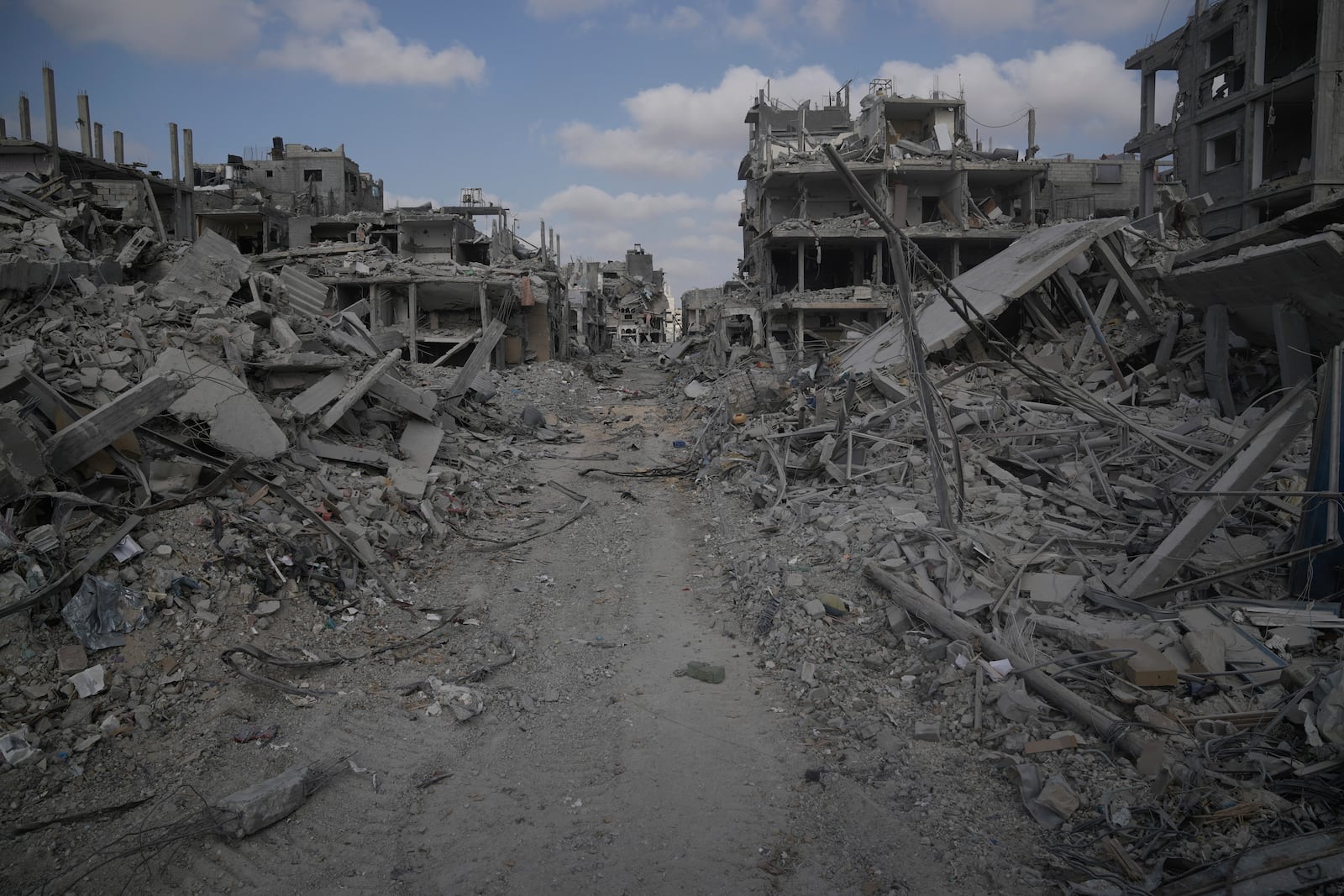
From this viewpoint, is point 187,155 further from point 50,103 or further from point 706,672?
point 706,672

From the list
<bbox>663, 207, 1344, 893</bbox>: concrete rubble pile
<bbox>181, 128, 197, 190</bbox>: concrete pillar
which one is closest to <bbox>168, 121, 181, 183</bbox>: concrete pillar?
<bbox>181, 128, 197, 190</bbox>: concrete pillar

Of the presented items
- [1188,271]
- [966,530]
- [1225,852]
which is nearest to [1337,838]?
[1225,852]

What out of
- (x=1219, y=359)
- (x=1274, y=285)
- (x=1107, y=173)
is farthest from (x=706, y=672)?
(x=1107, y=173)

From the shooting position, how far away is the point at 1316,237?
922cm

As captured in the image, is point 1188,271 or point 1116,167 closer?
point 1188,271

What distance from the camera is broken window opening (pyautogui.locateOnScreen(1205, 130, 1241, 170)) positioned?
26.8 m

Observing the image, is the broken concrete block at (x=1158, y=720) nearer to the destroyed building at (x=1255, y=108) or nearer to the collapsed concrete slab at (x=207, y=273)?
the collapsed concrete slab at (x=207, y=273)

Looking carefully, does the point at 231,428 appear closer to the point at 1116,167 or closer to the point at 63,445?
the point at 63,445

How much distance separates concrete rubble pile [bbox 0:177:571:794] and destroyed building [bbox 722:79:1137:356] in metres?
19.8

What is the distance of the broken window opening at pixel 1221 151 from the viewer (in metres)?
26.8

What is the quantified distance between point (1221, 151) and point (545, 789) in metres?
33.2

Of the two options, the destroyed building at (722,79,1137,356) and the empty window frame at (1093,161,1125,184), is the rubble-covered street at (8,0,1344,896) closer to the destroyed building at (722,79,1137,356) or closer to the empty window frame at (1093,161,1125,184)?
the destroyed building at (722,79,1137,356)

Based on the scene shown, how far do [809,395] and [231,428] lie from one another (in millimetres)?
10218

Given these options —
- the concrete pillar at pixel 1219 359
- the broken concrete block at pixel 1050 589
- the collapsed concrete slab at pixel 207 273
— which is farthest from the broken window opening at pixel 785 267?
the broken concrete block at pixel 1050 589
